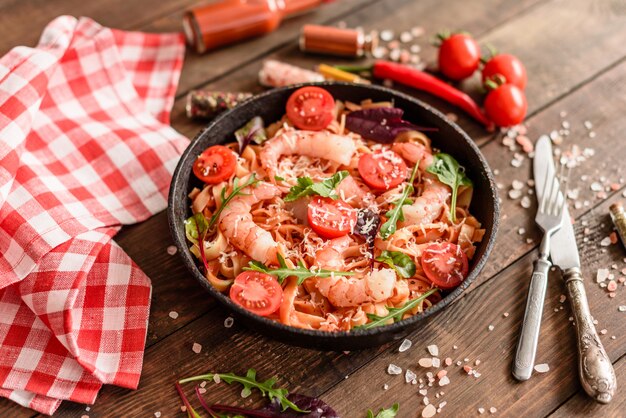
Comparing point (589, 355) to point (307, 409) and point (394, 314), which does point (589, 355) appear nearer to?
point (394, 314)

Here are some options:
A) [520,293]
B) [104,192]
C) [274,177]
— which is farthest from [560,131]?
[104,192]

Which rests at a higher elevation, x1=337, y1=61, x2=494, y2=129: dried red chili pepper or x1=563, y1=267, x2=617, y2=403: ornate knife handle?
x1=337, y1=61, x2=494, y2=129: dried red chili pepper

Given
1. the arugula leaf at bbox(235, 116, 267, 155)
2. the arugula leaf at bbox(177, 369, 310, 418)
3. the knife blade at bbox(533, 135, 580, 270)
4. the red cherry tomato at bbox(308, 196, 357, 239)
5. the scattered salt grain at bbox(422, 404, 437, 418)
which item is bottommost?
the scattered salt grain at bbox(422, 404, 437, 418)

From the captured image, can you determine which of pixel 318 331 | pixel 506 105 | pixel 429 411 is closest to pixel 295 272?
pixel 318 331

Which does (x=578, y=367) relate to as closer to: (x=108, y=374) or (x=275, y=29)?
(x=108, y=374)

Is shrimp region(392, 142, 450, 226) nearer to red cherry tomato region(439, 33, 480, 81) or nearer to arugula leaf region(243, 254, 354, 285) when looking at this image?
arugula leaf region(243, 254, 354, 285)

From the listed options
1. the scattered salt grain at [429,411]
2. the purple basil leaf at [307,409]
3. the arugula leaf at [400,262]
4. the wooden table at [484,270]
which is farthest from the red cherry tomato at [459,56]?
the purple basil leaf at [307,409]

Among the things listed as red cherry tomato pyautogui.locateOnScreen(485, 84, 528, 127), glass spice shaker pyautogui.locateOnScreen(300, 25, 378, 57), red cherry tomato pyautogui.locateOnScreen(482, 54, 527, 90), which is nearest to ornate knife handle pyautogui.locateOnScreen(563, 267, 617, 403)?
red cherry tomato pyautogui.locateOnScreen(485, 84, 528, 127)
